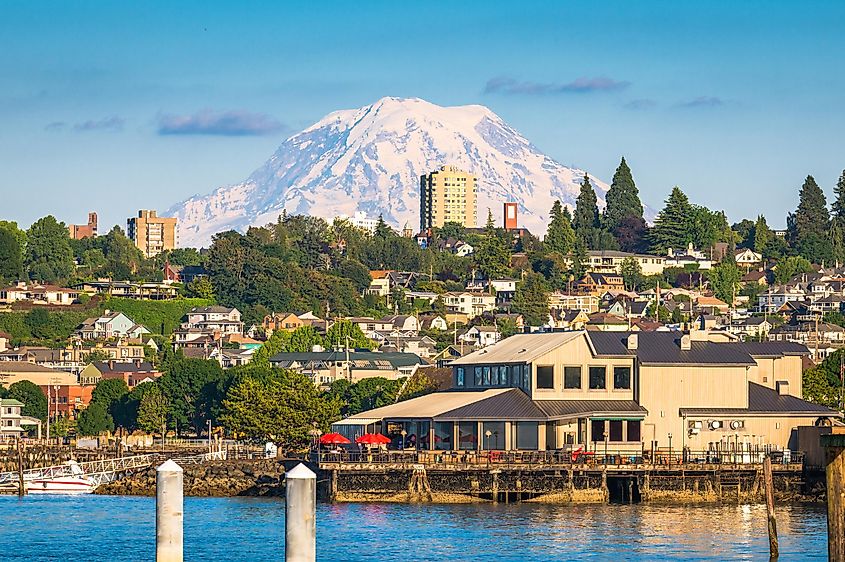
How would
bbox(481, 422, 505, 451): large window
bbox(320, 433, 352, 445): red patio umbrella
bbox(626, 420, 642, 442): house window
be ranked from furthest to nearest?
bbox(320, 433, 352, 445): red patio umbrella < bbox(626, 420, 642, 442): house window < bbox(481, 422, 505, 451): large window

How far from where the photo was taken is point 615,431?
80.4 m

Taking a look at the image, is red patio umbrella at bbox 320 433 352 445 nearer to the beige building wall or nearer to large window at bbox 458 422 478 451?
large window at bbox 458 422 478 451

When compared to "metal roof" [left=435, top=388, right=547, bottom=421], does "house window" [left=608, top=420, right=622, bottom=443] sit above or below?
below

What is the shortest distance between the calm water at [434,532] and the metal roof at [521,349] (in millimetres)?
10548

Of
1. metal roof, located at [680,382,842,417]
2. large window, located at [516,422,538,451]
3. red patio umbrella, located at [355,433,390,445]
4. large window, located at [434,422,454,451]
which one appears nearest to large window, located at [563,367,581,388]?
large window, located at [516,422,538,451]

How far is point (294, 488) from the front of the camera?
107ft

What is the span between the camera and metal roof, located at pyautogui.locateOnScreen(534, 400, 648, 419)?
7925cm

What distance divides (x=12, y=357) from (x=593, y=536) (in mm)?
122376

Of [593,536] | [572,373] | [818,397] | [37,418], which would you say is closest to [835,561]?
[593,536]

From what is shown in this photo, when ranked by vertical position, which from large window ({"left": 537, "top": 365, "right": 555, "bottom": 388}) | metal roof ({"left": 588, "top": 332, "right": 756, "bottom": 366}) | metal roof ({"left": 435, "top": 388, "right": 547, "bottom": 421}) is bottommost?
metal roof ({"left": 435, "top": 388, "right": 547, "bottom": 421})

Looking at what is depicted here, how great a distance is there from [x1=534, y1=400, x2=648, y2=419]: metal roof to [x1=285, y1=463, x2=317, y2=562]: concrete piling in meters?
46.1

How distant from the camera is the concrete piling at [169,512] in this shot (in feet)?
118

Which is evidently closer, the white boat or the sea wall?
the sea wall

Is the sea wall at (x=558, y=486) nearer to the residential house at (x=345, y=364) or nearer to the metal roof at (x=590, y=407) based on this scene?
the metal roof at (x=590, y=407)
